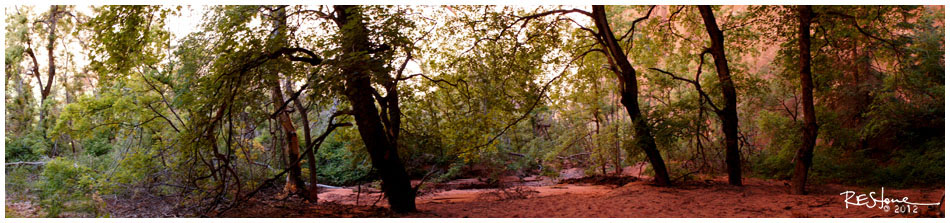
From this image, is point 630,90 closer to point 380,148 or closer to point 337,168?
point 380,148

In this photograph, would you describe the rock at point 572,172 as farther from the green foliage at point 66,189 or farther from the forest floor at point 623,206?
the green foliage at point 66,189

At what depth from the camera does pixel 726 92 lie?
866cm

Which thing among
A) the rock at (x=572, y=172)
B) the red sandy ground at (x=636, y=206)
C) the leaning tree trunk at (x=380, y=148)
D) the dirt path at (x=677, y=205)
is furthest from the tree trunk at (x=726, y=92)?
the rock at (x=572, y=172)

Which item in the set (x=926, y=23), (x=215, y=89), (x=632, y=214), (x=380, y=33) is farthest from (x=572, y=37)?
(x=926, y=23)

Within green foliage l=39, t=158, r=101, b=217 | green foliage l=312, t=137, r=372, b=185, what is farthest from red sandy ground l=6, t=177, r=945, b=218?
green foliage l=312, t=137, r=372, b=185

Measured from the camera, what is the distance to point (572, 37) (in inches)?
385

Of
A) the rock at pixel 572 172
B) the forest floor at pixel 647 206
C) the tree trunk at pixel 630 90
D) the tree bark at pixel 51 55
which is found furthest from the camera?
the rock at pixel 572 172

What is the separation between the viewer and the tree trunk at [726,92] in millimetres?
8523

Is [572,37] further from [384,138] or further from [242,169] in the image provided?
[242,169]

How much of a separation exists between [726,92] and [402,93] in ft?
16.7

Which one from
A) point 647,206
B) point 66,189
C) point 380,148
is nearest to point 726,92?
point 647,206

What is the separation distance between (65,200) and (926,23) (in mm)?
16919

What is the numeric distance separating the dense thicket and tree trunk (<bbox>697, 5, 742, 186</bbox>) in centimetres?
3

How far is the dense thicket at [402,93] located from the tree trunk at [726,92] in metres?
0.03
